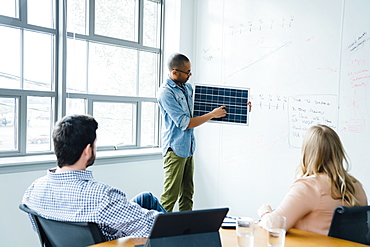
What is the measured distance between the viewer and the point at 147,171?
4.05 metres

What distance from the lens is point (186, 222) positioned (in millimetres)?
1168

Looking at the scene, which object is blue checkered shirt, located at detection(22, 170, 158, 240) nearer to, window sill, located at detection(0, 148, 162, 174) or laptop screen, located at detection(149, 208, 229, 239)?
laptop screen, located at detection(149, 208, 229, 239)

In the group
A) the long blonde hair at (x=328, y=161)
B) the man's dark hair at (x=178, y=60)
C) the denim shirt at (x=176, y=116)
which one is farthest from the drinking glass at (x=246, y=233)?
the man's dark hair at (x=178, y=60)

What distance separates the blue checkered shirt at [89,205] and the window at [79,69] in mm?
1753

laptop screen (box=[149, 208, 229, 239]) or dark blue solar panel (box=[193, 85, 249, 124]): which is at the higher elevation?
dark blue solar panel (box=[193, 85, 249, 124])

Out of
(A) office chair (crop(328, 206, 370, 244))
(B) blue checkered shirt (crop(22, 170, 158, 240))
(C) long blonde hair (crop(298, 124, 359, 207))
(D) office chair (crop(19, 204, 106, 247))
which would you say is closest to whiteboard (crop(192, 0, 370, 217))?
(C) long blonde hair (crop(298, 124, 359, 207))

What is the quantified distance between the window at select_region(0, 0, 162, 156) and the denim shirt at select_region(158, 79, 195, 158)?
84 cm

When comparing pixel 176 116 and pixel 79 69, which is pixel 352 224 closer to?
pixel 176 116

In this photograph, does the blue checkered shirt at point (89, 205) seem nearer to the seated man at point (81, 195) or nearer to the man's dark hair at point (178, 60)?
the seated man at point (81, 195)

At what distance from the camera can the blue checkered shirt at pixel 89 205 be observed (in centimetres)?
153

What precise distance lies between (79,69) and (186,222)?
2.79 metres

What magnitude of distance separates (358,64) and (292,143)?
88cm

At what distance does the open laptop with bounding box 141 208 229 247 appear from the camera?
1.13m

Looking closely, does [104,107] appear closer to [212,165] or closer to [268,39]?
[212,165]
